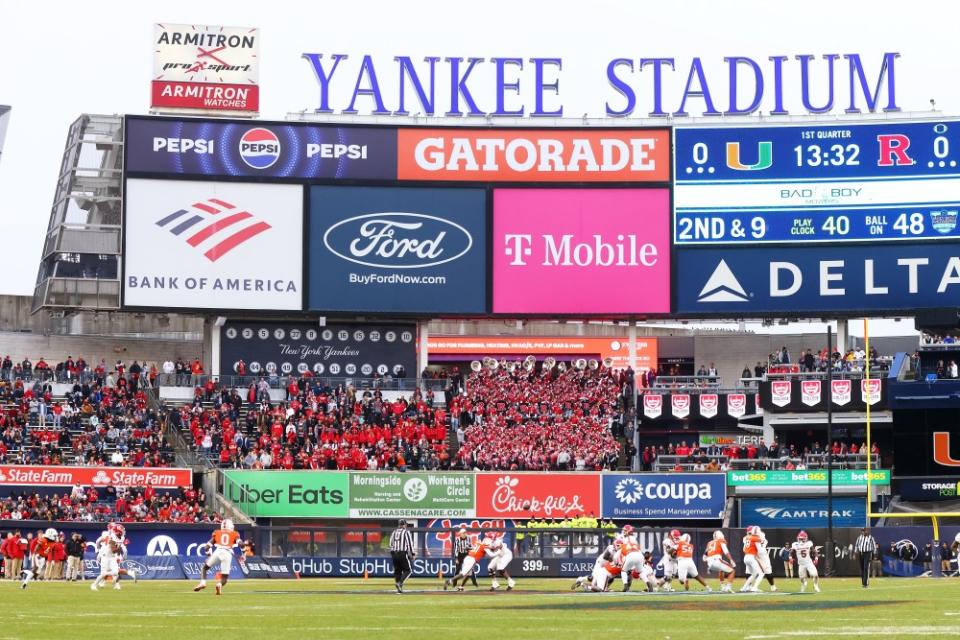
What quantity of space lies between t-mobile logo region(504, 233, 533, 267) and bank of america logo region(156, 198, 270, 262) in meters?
9.24

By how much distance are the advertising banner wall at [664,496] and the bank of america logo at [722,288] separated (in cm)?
774

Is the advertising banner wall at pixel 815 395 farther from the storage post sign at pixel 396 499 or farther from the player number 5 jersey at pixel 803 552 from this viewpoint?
the player number 5 jersey at pixel 803 552

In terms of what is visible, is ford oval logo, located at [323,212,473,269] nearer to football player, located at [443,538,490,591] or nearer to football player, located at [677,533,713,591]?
football player, located at [443,538,490,591]

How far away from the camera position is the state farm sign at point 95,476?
51344 millimetres

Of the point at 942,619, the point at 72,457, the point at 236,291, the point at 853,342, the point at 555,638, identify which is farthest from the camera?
the point at 853,342

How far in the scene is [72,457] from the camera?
5397 cm

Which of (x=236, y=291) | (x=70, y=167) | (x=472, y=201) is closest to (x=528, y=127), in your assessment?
(x=472, y=201)

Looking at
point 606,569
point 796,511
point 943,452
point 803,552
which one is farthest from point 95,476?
point 943,452

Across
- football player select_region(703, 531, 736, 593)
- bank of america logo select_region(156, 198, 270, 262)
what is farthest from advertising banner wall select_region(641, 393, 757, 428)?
football player select_region(703, 531, 736, 593)

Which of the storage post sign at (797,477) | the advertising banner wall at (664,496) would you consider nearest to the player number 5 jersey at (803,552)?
the advertising banner wall at (664,496)

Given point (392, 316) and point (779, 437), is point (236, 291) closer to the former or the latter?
point (392, 316)

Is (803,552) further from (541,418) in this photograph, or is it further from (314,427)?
(314,427)

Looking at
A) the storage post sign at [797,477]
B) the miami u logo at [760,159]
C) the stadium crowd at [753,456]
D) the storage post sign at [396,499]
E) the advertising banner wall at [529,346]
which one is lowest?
the storage post sign at [396,499]

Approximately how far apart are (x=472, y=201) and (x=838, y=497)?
669 inches
